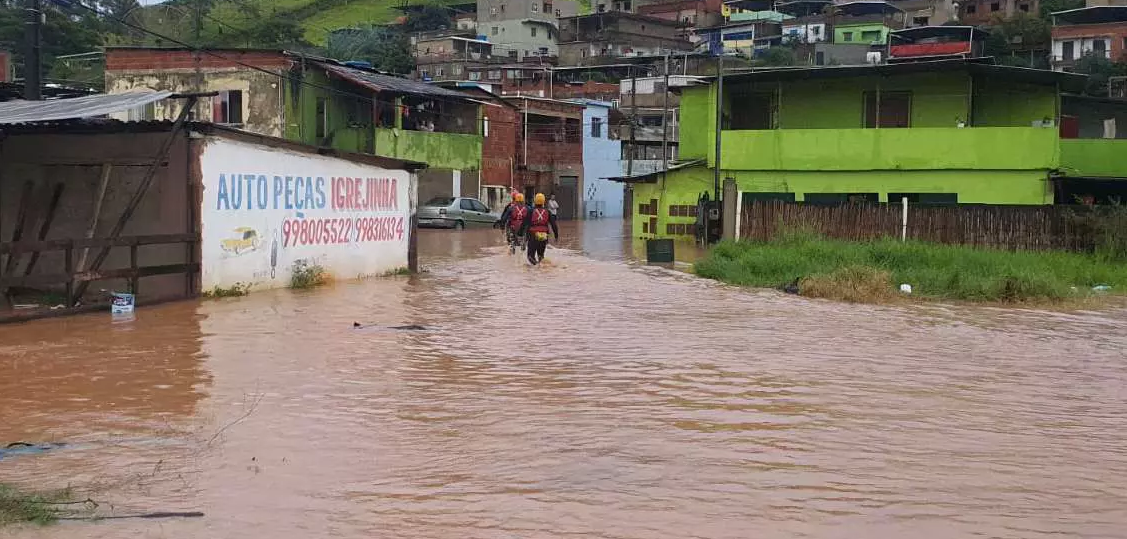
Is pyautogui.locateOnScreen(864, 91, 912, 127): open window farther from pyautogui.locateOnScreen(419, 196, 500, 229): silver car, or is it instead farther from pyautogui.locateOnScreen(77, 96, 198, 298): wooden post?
pyautogui.locateOnScreen(77, 96, 198, 298): wooden post

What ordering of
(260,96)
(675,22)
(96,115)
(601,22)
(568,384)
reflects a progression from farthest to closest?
(675,22) → (601,22) → (260,96) → (96,115) → (568,384)

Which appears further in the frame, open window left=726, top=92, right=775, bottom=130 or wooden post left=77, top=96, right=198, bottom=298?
open window left=726, top=92, right=775, bottom=130

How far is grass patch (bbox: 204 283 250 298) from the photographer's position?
16172mm

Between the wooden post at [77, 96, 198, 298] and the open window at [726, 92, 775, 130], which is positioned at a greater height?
the open window at [726, 92, 775, 130]

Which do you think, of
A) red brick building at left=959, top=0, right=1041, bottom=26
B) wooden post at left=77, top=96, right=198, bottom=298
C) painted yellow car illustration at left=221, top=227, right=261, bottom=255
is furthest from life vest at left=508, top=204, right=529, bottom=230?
red brick building at left=959, top=0, right=1041, bottom=26

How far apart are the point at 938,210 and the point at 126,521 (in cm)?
2348

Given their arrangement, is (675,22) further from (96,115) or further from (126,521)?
(126,521)

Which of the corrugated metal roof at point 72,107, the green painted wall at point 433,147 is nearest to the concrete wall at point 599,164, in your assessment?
the green painted wall at point 433,147

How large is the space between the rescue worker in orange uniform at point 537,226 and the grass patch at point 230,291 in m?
7.31

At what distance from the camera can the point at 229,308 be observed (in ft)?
50.0

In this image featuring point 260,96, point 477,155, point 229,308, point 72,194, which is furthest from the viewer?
point 477,155

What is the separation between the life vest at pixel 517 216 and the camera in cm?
2523

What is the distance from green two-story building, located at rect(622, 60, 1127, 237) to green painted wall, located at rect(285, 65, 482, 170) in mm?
11142

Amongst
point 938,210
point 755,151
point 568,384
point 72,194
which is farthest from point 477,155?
point 568,384
